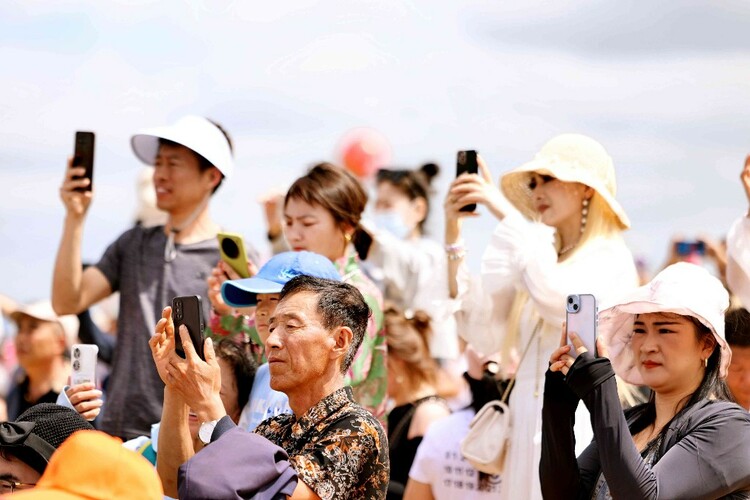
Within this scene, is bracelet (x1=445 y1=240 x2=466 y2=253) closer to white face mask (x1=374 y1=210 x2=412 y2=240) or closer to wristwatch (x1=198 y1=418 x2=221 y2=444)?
wristwatch (x1=198 y1=418 x2=221 y2=444)

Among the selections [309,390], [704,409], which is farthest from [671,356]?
[309,390]

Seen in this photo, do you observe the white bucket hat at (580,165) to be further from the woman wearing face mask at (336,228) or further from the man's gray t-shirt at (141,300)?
the man's gray t-shirt at (141,300)

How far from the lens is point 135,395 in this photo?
5766 mm

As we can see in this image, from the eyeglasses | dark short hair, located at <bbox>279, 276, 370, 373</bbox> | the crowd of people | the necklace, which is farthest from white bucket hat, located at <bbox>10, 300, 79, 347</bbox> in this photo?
dark short hair, located at <bbox>279, 276, 370, 373</bbox>

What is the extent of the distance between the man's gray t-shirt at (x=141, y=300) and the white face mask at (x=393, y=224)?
3.23 metres

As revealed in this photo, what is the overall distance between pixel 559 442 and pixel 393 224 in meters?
5.37

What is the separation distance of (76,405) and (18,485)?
2.46ft

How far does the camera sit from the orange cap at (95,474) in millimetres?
2930

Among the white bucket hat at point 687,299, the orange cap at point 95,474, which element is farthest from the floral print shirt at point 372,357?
the orange cap at point 95,474

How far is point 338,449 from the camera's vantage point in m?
3.49

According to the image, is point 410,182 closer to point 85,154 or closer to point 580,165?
point 85,154

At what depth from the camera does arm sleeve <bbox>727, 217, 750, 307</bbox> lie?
16.3 ft

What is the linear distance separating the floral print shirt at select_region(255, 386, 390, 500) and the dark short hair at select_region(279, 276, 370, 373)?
202mm

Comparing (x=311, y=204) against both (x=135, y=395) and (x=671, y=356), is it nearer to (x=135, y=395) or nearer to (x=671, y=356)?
(x=135, y=395)
